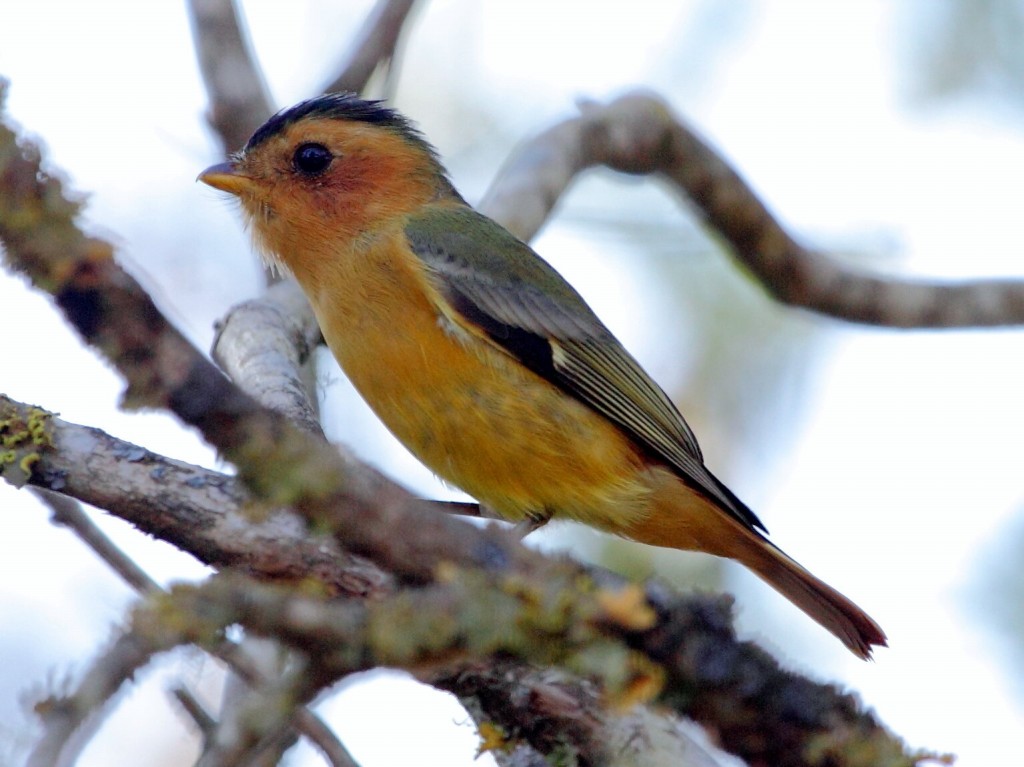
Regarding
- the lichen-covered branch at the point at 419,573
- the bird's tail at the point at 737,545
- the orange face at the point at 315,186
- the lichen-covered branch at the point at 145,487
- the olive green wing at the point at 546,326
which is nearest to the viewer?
the lichen-covered branch at the point at 419,573

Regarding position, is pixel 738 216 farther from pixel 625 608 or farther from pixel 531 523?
pixel 625 608

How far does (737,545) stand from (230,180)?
2424 millimetres

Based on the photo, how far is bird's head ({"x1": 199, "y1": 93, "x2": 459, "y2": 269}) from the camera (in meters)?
4.93

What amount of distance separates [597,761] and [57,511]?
1.57 m

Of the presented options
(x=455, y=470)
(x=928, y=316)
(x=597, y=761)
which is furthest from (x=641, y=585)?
(x=928, y=316)

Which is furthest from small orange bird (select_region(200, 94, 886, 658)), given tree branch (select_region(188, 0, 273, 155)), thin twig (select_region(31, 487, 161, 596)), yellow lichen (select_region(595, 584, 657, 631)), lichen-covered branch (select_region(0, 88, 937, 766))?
yellow lichen (select_region(595, 584, 657, 631))

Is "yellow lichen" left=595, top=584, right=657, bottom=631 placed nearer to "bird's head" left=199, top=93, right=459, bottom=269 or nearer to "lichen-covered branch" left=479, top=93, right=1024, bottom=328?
"bird's head" left=199, top=93, right=459, bottom=269

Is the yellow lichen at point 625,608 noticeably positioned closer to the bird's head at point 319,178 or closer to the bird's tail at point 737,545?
the bird's tail at point 737,545

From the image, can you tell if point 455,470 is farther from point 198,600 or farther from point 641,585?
point 198,600

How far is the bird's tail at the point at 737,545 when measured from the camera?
14.6 ft

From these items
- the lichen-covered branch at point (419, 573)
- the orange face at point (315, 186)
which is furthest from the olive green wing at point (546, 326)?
the lichen-covered branch at point (419, 573)

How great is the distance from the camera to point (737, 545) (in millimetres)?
4664

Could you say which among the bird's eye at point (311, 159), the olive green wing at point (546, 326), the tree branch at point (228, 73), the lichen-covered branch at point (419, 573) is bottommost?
the lichen-covered branch at point (419, 573)

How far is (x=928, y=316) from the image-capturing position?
6.30 m
